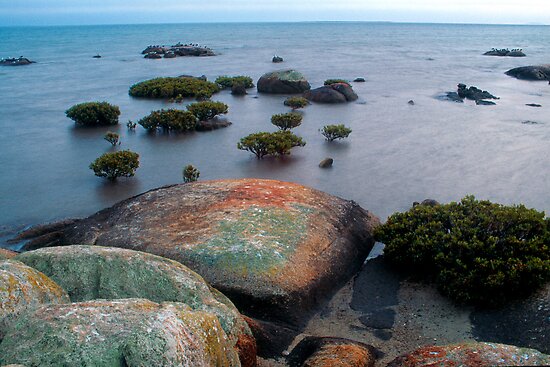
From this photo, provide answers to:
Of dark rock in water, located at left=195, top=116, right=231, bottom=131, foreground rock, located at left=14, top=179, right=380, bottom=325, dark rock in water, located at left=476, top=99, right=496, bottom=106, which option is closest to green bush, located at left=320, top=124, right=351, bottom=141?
dark rock in water, located at left=195, top=116, right=231, bottom=131

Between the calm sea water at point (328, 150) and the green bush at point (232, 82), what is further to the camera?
the green bush at point (232, 82)

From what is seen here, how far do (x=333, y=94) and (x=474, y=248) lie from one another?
2689cm

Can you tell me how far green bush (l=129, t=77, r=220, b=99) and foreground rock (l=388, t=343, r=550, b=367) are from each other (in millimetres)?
32159

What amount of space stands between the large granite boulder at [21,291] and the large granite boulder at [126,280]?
21.0 inches

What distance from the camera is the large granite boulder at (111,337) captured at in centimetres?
565

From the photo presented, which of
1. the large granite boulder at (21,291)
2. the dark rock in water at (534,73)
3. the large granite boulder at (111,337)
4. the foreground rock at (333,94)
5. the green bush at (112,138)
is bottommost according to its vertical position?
the green bush at (112,138)

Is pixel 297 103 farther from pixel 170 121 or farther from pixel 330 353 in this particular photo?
pixel 330 353

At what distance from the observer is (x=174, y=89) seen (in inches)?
1578

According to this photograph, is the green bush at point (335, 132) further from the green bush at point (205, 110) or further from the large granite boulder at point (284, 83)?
the large granite boulder at point (284, 83)

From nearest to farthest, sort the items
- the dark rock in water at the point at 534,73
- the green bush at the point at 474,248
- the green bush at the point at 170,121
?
the green bush at the point at 474,248, the green bush at the point at 170,121, the dark rock in water at the point at 534,73

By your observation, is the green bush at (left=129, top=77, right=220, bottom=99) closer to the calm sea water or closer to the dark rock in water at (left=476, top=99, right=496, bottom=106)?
the calm sea water

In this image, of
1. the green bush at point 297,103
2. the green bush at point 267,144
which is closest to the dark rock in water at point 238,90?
the green bush at point 297,103

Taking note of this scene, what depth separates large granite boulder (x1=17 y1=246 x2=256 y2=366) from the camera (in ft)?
27.1

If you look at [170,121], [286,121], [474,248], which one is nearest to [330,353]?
[474,248]
